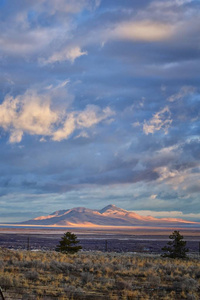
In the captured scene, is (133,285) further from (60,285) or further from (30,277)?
(30,277)

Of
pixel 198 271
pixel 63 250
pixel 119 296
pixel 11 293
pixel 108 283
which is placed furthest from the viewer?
pixel 63 250

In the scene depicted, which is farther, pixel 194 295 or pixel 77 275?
pixel 77 275

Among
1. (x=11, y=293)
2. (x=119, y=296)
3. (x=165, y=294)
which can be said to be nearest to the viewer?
(x=11, y=293)

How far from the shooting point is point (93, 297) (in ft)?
58.6

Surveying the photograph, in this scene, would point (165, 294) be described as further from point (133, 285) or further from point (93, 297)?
point (93, 297)

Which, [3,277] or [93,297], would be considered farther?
[3,277]

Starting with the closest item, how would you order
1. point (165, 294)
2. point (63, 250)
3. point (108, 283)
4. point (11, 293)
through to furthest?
point (11, 293) < point (165, 294) < point (108, 283) < point (63, 250)

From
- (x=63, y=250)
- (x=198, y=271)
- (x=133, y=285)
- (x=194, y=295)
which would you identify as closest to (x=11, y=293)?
(x=133, y=285)

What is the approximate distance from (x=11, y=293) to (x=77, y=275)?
7.12m

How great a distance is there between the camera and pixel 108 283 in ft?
68.1

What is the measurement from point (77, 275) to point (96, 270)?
6.42 feet

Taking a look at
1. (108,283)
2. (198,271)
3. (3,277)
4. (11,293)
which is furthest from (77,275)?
(198,271)

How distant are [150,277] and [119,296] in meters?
5.19

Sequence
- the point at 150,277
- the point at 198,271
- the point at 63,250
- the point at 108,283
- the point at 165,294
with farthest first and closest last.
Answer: the point at 63,250, the point at 198,271, the point at 150,277, the point at 108,283, the point at 165,294
